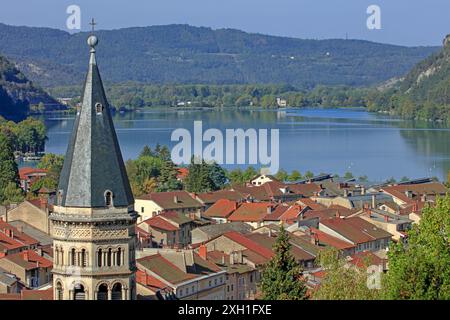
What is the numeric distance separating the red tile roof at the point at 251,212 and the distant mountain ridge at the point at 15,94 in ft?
266

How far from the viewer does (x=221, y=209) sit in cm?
3950

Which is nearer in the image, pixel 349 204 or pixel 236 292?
pixel 236 292

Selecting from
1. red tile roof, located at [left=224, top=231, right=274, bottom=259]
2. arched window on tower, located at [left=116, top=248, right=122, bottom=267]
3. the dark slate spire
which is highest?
the dark slate spire

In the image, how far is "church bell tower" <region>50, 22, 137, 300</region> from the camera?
12398 mm

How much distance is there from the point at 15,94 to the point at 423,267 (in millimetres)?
118623

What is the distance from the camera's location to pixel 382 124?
4257 inches

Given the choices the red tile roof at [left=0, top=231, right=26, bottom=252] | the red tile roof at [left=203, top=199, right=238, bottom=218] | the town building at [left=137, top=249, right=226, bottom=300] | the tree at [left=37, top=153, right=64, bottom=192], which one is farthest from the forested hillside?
the town building at [left=137, top=249, right=226, bottom=300]

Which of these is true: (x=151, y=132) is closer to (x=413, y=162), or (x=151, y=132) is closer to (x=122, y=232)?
(x=413, y=162)

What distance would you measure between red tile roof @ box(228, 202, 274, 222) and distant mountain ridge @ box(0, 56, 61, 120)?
81113 millimetres

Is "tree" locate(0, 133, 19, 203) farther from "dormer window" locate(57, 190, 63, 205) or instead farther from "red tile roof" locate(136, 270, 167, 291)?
"dormer window" locate(57, 190, 63, 205)

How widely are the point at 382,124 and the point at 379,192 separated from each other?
64.6 metres

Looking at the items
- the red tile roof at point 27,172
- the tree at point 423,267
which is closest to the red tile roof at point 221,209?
the red tile roof at point 27,172

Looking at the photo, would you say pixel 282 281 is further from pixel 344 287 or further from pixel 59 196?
pixel 59 196
